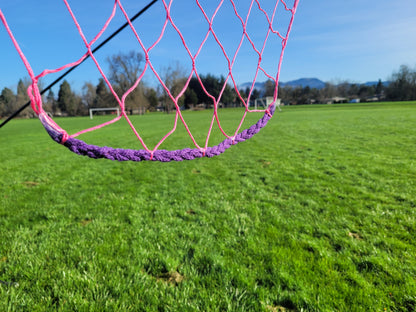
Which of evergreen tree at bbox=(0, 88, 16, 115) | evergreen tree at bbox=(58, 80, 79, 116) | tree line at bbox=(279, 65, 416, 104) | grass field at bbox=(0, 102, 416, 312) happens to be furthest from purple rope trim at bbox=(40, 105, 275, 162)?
tree line at bbox=(279, 65, 416, 104)

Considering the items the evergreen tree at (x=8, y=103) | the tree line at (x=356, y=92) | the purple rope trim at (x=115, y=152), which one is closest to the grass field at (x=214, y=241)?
the purple rope trim at (x=115, y=152)

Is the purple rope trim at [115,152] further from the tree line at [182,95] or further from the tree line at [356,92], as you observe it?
the tree line at [356,92]

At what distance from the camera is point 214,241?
8.24ft

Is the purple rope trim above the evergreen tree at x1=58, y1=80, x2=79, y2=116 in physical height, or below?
below

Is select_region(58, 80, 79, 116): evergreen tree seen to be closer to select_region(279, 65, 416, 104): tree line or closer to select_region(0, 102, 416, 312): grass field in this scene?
select_region(0, 102, 416, 312): grass field

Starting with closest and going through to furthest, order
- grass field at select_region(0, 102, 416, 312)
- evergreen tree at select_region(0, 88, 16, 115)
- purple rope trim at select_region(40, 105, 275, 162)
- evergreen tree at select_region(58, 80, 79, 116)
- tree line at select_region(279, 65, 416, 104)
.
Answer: purple rope trim at select_region(40, 105, 275, 162), grass field at select_region(0, 102, 416, 312), evergreen tree at select_region(0, 88, 16, 115), evergreen tree at select_region(58, 80, 79, 116), tree line at select_region(279, 65, 416, 104)

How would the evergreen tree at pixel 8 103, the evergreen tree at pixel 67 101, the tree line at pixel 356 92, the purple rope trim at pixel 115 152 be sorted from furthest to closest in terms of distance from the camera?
the tree line at pixel 356 92 → the evergreen tree at pixel 67 101 → the evergreen tree at pixel 8 103 → the purple rope trim at pixel 115 152

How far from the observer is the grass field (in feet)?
5.86

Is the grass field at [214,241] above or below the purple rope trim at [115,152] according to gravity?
below

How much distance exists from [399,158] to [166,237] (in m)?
5.73

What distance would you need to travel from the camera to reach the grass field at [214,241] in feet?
5.86

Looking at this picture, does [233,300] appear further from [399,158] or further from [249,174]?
[399,158]

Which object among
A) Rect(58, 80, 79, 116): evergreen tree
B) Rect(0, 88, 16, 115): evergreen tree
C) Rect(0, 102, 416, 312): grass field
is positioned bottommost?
Rect(0, 102, 416, 312): grass field

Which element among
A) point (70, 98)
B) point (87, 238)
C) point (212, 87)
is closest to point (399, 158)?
point (212, 87)
